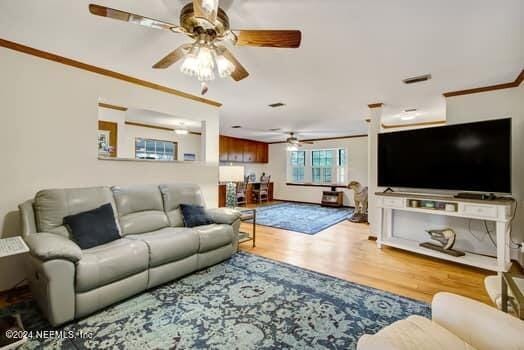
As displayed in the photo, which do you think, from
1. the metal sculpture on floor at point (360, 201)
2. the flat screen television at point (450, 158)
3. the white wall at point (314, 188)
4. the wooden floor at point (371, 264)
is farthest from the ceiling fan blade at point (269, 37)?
the white wall at point (314, 188)

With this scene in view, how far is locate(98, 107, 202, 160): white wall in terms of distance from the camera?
3201 millimetres

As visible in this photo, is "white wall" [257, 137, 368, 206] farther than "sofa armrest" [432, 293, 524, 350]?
Yes

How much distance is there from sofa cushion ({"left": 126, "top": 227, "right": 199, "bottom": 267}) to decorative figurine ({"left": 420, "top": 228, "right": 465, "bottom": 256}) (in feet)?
10.2

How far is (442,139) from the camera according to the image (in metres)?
3.17

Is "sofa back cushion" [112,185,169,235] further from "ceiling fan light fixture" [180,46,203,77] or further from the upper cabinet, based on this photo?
the upper cabinet

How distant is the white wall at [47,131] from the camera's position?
223cm

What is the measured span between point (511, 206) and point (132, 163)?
456 centimetres

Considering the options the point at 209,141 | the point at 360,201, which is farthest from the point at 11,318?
the point at 360,201

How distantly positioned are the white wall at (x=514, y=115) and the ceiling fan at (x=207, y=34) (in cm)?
314

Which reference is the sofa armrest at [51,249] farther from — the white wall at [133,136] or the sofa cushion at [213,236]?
the white wall at [133,136]

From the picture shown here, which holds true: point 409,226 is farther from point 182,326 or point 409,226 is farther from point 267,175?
point 267,175

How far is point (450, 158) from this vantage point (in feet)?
10.2

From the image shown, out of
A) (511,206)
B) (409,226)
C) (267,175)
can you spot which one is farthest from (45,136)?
(267,175)

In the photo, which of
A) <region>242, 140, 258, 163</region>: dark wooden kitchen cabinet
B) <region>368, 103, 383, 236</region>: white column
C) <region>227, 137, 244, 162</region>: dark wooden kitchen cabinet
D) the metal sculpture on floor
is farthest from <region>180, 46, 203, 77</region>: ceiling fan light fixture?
<region>242, 140, 258, 163</region>: dark wooden kitchen cabinet
